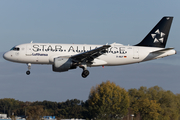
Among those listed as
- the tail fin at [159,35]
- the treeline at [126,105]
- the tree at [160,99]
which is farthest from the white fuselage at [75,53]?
the tree at [160,99]

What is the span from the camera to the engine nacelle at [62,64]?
4425 centimetres

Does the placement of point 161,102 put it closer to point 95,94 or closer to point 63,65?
point 95,94

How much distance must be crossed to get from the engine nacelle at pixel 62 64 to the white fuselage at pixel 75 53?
45.8 inches

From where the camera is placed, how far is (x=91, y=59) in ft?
150

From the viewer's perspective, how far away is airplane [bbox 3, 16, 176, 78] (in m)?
44.7

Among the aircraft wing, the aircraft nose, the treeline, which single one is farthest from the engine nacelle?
the treeline

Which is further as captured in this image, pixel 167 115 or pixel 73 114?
pixel 73 114

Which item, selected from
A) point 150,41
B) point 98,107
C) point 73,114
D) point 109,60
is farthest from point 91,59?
point 73,114

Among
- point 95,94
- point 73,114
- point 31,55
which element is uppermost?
point 31,55

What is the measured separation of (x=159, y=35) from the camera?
5175cm

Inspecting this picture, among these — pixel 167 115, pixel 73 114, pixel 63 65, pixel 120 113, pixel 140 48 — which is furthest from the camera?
pixel 73 114

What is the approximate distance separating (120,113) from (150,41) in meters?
42.2

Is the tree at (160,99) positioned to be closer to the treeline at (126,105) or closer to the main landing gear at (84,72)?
the treeline at (126,105)

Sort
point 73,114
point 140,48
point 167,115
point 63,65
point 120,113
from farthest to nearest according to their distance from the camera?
point 73,114, point 167,115, point 120,113, point 140,48, point 63,65
